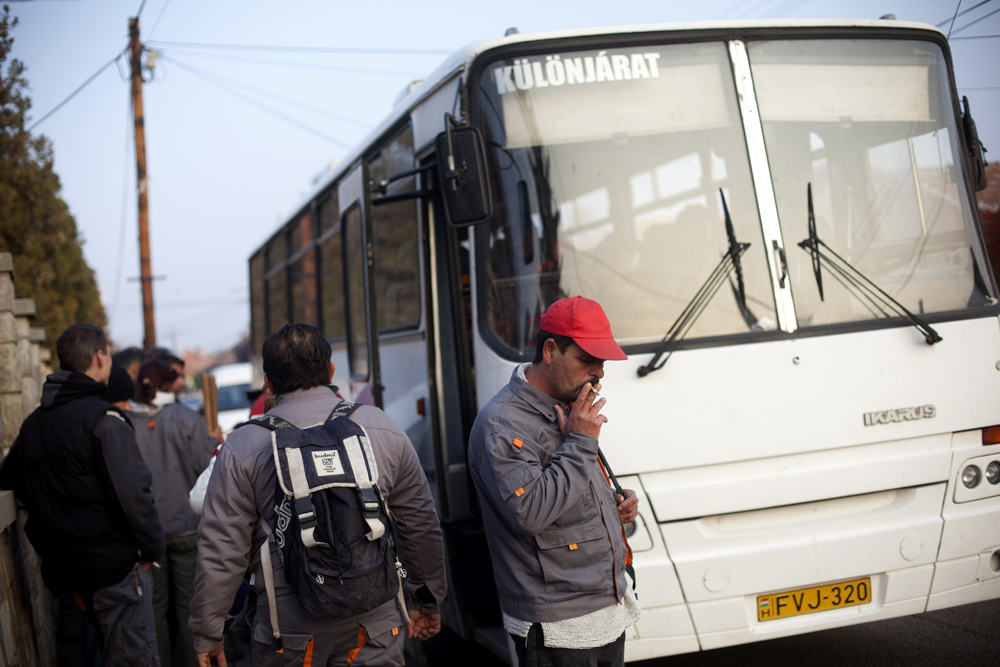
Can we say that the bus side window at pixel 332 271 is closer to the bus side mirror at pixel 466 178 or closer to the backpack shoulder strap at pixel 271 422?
the bus side mirror at pixel 466 178

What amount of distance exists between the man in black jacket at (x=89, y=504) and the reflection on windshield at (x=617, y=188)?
1888 mm

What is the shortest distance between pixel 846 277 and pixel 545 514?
2.32 metres

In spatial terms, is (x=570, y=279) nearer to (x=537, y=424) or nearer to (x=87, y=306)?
(x=537, y=424)

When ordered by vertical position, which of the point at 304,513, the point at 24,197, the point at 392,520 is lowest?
the point at 392,520

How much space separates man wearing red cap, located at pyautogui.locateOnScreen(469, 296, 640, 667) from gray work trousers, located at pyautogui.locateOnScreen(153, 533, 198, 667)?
9.84 feet

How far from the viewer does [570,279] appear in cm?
407

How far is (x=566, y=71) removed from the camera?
4.16 meters

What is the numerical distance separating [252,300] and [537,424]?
1123cm

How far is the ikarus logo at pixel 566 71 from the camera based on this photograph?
4.16 m

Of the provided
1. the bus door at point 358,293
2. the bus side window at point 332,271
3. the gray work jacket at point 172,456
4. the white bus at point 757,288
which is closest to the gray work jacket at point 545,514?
the white bus at point 757,288

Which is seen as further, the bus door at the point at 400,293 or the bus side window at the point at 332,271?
the bus side window at the point at 332,271

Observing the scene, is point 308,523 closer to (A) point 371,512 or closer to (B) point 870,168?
(A) point 371,512

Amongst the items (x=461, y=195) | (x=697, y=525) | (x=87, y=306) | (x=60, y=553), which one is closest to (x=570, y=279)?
(x=461, y=195)

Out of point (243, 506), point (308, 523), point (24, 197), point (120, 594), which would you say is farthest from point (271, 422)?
point (24, 197)
